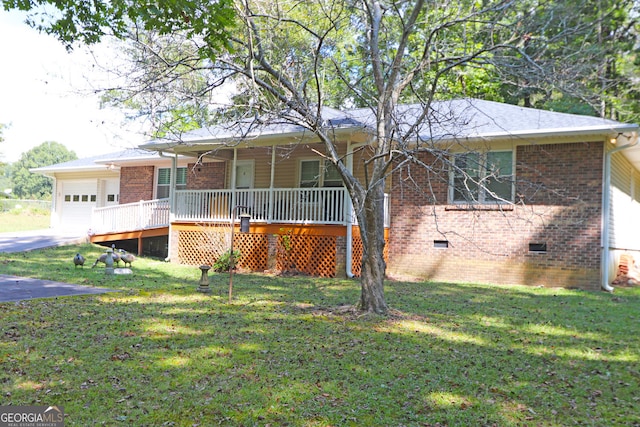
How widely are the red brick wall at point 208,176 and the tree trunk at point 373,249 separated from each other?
35.3 ft

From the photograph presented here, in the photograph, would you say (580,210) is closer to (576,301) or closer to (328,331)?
(576,301)

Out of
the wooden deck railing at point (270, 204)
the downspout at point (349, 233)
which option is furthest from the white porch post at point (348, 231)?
the wooden deck railing at point (270, 204)

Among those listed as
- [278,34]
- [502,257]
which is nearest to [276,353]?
[278,34]

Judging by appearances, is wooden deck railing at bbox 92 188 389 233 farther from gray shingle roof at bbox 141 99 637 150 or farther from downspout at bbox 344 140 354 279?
gray shingle roof at bbox 141 99 637 150

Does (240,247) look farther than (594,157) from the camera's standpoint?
Yes

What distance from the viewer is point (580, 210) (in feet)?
39.0

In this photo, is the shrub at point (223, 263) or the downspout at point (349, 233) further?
the shrub at point (223, 263)

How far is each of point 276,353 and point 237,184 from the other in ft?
40.9

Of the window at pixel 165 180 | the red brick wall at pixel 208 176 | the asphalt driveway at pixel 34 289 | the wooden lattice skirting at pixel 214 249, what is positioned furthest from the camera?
the window at pixel 165 180

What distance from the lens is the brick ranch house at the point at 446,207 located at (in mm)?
11742

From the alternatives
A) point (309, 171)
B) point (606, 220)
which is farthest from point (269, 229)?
point (606, 220)

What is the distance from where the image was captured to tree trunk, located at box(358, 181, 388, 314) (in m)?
7.80

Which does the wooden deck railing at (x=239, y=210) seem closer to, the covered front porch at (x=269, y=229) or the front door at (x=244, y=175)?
the covered front porch at (x=269, y=229)

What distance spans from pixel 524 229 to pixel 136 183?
52.0 ft
